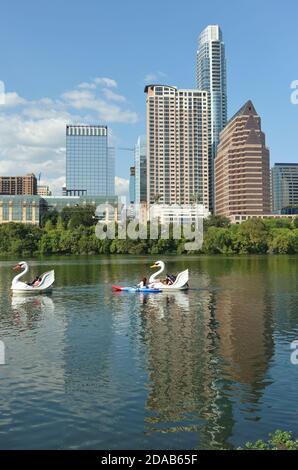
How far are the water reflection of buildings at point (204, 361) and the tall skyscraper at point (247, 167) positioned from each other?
472 ft

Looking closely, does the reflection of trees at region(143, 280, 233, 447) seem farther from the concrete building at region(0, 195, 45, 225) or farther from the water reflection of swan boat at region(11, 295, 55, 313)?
the concrete building at region(0, 195, 45, 225)

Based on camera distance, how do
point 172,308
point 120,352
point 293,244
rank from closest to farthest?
1. point 120,352
2. point 172,308
3. point 293,244

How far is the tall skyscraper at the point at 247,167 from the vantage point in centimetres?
17325

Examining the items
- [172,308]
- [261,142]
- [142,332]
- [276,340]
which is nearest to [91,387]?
[142,332]

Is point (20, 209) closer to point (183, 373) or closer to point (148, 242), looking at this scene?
point (148, 242)

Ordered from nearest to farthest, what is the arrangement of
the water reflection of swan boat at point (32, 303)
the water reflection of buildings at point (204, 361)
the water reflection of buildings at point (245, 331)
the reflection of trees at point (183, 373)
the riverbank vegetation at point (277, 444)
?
1. the riverbank vegetation at point (277, 444)
2. the reflection of trees at point (183, 373)
3. the water reflection of buildings at point (204, 361)
4. the water reflection of buildings at point (245, 331)
5. the water reflection of swan boat at point (32, 303)

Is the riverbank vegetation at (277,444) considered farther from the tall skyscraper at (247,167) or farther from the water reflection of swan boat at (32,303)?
the tall skyscraper at (247,167)

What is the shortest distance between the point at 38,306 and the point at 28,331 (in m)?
8.47

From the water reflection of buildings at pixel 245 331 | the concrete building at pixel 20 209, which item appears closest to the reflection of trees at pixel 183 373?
the water reflection of buildings at pixel 245 331

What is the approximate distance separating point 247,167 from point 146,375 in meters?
163

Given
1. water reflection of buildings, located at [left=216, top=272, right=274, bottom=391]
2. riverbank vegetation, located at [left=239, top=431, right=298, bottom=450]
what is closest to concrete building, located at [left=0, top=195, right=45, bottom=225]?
water reflection of buildings, located at [left=216, top=272, right=274, bottom=391]

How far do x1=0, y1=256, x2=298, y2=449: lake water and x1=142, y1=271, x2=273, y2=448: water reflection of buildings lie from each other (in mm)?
38

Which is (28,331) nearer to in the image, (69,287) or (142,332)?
(142,332)

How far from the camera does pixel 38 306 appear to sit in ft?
108
